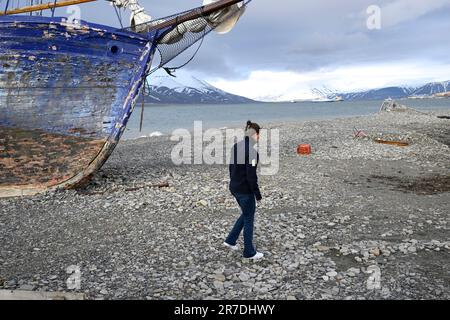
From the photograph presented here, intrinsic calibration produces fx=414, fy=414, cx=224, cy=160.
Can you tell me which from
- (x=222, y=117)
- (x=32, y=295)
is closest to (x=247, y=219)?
(x=32, y=295)

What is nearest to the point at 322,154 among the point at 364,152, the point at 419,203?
the point at 364,152

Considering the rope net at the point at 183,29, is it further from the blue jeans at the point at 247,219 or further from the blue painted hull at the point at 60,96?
the blue jeans at the point at 247,219

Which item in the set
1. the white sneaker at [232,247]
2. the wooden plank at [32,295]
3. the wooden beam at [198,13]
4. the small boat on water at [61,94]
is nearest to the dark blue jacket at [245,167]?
the white sneaker at [232,247]

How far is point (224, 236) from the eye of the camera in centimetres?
744

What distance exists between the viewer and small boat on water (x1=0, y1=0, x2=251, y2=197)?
10.2 meters

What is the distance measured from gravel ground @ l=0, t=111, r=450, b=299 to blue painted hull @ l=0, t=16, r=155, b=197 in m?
0.80

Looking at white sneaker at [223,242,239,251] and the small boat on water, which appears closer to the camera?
white sneaker at [223,242,239,251]

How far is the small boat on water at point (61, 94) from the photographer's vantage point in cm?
1018

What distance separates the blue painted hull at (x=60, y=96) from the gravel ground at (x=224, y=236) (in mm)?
802

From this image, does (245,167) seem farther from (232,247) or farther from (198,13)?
(198,13)

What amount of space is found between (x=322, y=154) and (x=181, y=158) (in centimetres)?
575

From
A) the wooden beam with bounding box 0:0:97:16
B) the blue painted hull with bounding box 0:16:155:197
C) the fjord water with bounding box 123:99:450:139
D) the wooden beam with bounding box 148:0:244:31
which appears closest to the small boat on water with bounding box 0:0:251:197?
the blue painted hull with bounding box 0:16:155:197

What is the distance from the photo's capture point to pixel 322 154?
1652 centimetres

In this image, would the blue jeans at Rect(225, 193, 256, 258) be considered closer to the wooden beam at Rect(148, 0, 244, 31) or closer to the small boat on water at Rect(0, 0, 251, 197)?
the small boat on water at Rect(0, 0, 251, 197)
